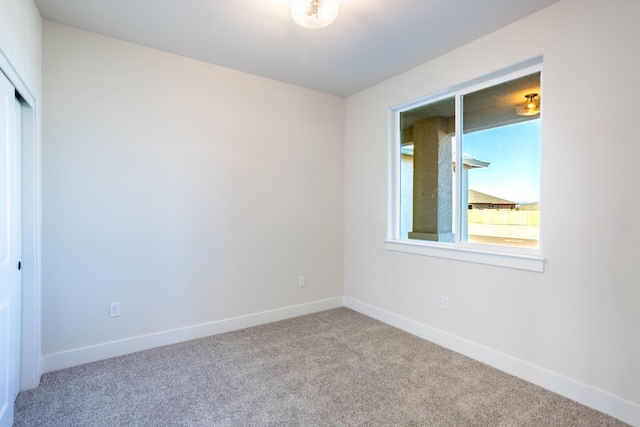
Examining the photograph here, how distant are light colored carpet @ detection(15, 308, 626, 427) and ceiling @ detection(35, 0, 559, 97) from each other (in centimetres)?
266

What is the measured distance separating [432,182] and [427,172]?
126 mm

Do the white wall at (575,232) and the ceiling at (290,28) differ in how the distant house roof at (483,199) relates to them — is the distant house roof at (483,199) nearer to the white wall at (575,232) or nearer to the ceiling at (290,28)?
the white wall at (575,232)

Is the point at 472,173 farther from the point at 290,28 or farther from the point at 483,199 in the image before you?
the point at 290,28

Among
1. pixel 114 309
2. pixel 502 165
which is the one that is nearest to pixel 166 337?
pixel 114 309

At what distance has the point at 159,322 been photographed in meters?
2.93

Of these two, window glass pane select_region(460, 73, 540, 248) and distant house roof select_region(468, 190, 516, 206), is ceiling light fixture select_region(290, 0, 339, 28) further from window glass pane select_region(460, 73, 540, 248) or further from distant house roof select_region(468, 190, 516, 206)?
distant house roof select_region(468, 190, 516, 206)

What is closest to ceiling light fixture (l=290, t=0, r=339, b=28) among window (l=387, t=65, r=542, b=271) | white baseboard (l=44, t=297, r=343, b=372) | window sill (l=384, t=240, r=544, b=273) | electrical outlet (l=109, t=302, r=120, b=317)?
window (l=387, t=65, r=542, b=271)

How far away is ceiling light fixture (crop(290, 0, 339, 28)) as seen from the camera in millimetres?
2020

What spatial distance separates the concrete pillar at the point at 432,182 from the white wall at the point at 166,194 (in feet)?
3.77

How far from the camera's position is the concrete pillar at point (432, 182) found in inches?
122

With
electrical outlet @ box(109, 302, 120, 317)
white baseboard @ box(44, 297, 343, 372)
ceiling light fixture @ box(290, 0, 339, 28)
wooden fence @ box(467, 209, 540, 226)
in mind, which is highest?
ceiling light fixture @ box(290, 0, 339, 28)

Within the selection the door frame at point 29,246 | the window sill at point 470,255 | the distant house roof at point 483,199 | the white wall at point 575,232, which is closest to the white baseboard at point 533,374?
the white wall at point 575,232

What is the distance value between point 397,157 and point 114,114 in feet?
9.05

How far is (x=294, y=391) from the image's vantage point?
2205mm
